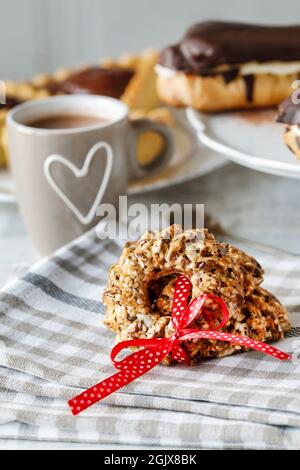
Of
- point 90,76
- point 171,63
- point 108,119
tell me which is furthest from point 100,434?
point 90,76

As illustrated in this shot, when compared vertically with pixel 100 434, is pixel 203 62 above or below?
above

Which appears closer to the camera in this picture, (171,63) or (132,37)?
(171,63)

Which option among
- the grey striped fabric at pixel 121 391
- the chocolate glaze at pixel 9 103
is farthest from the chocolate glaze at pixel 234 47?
the grey striped fabric at pixel 121 391

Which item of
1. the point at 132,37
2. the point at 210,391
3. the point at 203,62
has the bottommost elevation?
the point at 132,37

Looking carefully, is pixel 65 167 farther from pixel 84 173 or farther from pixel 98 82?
pixel 98 82
